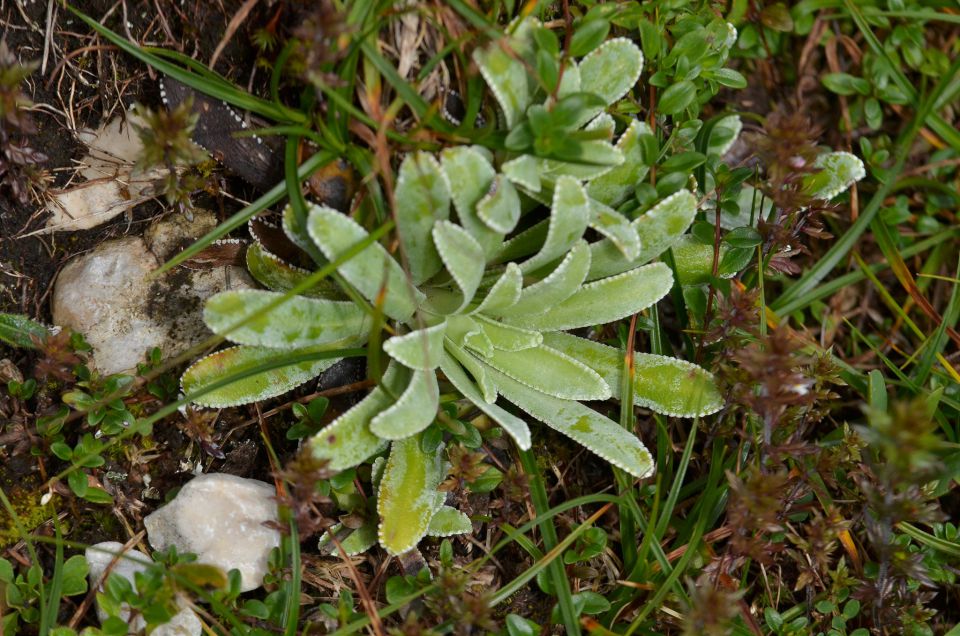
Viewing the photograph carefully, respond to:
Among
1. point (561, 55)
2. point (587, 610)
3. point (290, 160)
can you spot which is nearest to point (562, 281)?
point (561, 55)

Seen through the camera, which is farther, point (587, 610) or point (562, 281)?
point (587, 610)

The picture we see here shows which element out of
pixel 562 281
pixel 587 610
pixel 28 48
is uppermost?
pixel 28 48

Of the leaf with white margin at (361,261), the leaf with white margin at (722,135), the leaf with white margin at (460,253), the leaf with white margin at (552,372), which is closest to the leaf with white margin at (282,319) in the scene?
the leaf with white margin at (361,261)

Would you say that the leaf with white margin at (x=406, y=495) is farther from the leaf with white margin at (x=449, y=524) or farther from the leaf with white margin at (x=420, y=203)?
the leaf with white margin at (x=420, y=203)

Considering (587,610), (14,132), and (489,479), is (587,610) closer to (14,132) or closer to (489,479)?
(489,479)

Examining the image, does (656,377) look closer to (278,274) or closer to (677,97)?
(677,97)

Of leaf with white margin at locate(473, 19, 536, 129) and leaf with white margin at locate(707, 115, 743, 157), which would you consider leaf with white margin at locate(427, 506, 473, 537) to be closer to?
leaf with white margin at locate(473, 19, 536, 129)

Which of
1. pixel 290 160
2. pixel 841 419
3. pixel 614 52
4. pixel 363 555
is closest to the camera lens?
pixel 290 160
